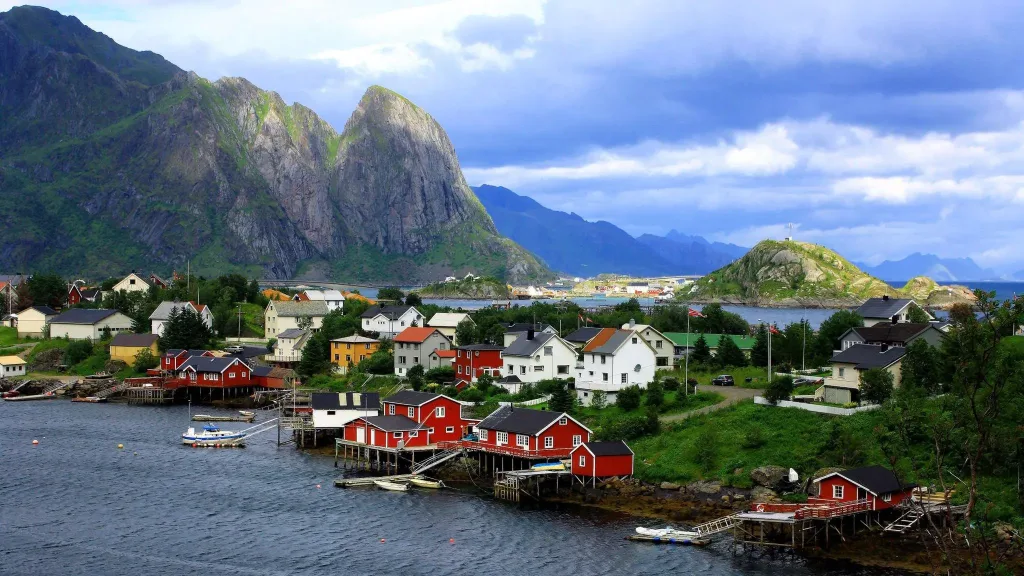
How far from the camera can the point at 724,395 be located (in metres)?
68.9

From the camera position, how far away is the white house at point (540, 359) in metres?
82.4

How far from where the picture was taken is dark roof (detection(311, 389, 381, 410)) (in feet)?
239

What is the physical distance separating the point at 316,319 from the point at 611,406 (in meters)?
70.0

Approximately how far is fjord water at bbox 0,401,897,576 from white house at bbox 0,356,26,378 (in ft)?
154

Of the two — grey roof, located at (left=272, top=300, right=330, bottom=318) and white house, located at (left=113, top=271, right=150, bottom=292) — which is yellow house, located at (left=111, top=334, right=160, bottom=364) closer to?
grey roof, located at (left=272, top=300, right=330, bottom=318)

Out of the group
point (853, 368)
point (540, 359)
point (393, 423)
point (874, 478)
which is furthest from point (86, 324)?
point (874, 478)

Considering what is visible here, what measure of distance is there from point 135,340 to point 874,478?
303ft

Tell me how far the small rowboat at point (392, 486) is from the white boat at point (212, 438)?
20.0m

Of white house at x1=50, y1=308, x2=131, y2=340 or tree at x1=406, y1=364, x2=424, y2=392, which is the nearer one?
tree at x1=406, y1=364, x2=424, y2=392

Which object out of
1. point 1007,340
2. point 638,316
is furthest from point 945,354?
point 638,316

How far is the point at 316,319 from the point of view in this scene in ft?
433

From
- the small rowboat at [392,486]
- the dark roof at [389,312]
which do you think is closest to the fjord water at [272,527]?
the small rowboat at [392,486]

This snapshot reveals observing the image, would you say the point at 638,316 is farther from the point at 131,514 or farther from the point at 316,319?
the point at 131,514

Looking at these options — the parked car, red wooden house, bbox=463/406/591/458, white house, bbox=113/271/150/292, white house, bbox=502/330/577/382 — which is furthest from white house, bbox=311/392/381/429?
white house, bbox=113/271/150/292
